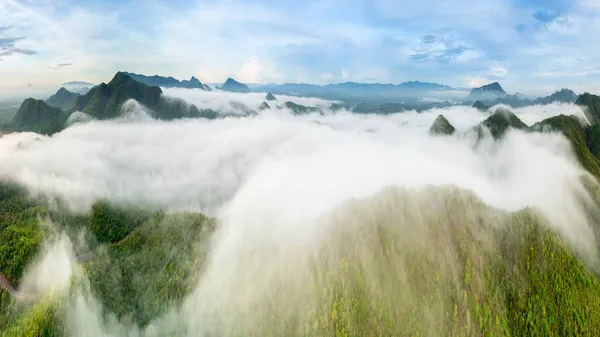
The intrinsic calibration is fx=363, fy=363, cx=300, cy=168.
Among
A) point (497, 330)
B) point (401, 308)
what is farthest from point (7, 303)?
point (497, 330)

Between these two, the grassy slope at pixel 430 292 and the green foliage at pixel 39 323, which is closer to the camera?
the green foliage at pixel 39 323

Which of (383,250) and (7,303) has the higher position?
(383,250)

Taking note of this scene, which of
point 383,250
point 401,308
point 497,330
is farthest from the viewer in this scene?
point 383,250

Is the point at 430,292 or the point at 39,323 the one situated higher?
the point at 430,292

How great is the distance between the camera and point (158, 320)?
178 meters

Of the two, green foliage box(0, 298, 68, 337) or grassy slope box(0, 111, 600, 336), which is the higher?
grassy slope box(0, 111, 600, 336)

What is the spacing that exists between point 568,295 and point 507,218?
47.8 meters

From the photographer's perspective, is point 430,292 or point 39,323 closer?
point 39,323

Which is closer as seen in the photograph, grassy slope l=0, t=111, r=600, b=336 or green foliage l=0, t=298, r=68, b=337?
green foliage l=0, t=298, r=68, b=337

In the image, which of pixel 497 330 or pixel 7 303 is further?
pixel 7 303

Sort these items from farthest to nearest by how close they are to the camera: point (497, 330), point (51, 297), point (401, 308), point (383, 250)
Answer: point (383, 250) < point (51, 297) < point (401, 308) < point (497, 330)

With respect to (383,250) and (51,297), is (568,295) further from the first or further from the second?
(51,297)

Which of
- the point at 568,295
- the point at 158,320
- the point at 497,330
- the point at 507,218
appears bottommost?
the point at 158,320

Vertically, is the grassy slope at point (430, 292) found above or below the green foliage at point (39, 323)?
above
